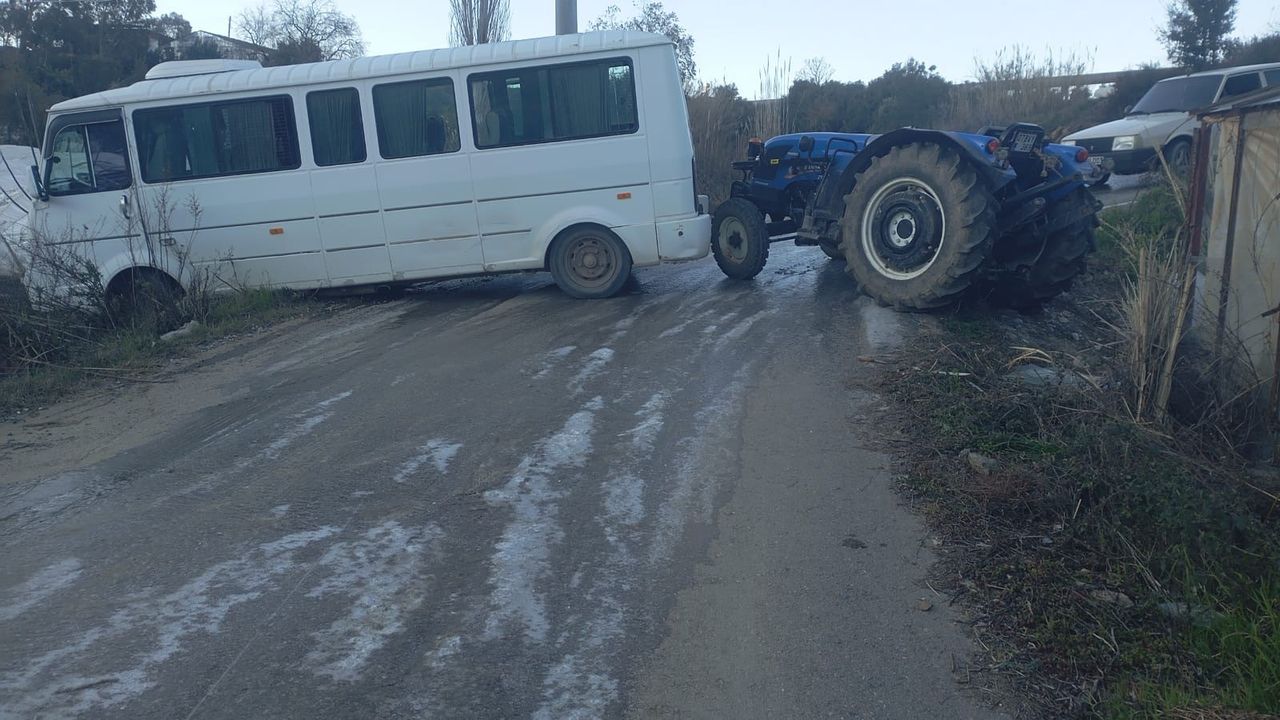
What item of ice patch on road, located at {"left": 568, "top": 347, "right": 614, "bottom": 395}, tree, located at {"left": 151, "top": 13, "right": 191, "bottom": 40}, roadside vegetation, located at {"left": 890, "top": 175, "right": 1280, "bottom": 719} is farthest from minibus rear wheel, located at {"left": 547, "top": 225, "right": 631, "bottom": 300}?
tree, located at {"left": 151, "top": 13, "right": 191, "bottom": 40}

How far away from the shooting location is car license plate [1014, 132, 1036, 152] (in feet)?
26.9

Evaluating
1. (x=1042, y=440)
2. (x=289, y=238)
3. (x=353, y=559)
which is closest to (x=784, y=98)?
(x=289, y=238)

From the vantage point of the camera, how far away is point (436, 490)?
5191mm

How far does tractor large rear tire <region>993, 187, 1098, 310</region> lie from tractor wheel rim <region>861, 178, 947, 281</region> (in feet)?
3.09

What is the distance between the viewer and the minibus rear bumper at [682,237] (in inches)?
388

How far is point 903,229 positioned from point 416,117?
4919mm

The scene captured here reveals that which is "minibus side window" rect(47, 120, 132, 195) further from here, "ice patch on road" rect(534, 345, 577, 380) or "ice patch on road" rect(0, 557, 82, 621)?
"ice patch on road" rect(0, 557, 82, 621)

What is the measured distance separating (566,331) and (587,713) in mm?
5507

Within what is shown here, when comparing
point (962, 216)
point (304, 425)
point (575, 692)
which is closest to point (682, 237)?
point (962, 216)

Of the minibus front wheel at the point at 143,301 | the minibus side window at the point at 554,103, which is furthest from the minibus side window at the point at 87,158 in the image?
the minibus side window at the point at 554,103

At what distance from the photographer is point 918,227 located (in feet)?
26.3

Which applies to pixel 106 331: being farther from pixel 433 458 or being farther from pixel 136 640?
pixel 136 640

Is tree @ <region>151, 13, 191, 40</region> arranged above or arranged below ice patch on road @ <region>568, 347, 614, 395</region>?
above

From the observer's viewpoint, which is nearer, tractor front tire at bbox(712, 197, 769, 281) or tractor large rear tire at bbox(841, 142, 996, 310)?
tractor large rear tire at bbox(841, 142, 996, 310)
